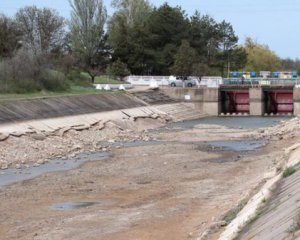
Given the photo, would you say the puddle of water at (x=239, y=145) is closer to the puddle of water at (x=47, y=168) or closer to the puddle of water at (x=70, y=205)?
the puddle of water at (x=47, y=168)

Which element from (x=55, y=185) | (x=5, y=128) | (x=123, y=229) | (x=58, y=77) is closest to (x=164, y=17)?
(x=58, y=77)

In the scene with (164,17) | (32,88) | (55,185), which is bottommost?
(55,185)

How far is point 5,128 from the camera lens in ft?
111

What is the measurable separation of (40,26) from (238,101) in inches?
1078

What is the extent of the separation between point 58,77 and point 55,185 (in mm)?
34146

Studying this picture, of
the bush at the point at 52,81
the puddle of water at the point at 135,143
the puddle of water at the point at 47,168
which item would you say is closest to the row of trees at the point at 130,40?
the bush at the point at 52,81

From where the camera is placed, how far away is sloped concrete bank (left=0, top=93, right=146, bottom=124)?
38.1 metres

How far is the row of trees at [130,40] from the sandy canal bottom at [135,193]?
36000mm

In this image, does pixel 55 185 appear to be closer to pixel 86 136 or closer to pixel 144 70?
pixel 86 136

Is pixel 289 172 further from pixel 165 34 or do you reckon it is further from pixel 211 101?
pixel 165 34

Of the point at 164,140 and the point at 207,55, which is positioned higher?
the point at 207,55

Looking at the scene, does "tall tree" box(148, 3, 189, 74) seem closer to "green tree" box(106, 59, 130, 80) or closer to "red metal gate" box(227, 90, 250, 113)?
"green tree" box(106, 59, 130, 80)

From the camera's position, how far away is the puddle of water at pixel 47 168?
23469 millimetres

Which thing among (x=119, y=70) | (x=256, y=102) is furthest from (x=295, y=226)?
(x=119, y=70)
